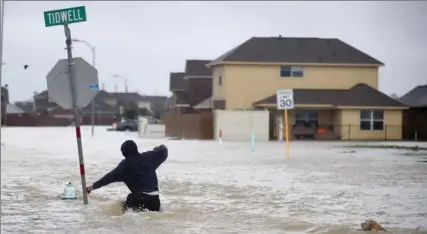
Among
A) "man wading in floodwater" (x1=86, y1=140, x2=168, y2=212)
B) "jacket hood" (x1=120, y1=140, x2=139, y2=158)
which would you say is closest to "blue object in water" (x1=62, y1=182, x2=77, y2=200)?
"man wading in floodwater" (x1=86, y1=140, x2=168, y2=212)

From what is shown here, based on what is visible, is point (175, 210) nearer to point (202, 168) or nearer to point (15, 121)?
point (202, 168)

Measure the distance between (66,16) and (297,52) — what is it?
1482 inches

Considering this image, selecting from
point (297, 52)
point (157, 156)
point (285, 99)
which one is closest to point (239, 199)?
point (157, 156)

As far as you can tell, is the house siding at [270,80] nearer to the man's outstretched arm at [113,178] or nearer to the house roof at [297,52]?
the house roof at [297,52]

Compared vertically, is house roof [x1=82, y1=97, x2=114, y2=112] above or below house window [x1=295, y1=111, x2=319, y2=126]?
above

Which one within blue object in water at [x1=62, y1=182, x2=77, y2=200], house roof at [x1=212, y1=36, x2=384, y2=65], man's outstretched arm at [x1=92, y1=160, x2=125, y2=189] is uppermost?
house roof at [x1=212, y1=36, x2=384, y2=65]

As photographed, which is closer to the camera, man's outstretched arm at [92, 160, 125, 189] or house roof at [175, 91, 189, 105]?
man's outstretched arm at [92, 160, 125, 189]

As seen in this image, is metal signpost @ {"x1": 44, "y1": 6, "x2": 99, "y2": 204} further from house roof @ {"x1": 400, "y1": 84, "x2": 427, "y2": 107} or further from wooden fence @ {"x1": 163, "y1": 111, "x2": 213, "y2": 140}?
wooden fence @ {"x1": 163, "y1": 111, "x2": 213, "y2": 140}

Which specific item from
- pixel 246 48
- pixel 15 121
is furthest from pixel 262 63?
pixel 15 121

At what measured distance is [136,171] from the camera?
1118cm

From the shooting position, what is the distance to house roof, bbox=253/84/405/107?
46531 millimetres

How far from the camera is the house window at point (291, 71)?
48.2 metres

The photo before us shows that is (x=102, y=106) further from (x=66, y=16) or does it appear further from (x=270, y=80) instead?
(x=66, y=16)

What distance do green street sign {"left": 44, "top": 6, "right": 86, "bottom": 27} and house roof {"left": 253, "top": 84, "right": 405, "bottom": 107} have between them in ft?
115
